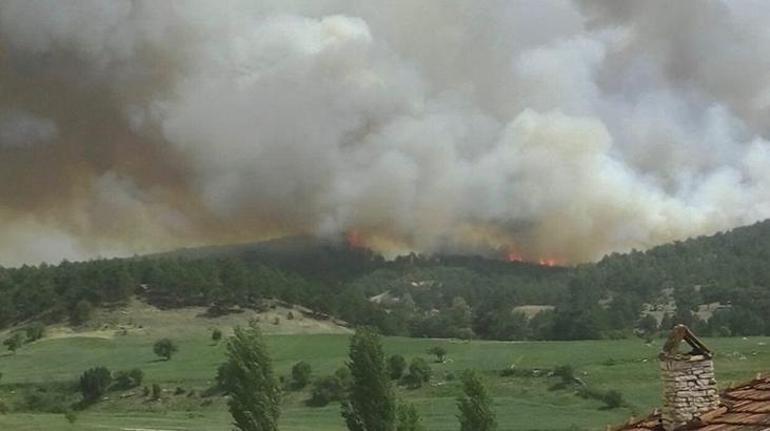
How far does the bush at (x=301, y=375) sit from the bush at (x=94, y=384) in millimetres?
27839

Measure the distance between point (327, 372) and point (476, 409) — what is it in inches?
2601

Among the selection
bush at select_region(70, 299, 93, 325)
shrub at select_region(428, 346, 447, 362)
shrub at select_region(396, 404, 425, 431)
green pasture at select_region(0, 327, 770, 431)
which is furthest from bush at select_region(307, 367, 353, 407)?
bush at select_region(70, 299, 93, 325)

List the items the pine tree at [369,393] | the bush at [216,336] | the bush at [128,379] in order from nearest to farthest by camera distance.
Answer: the pine tree at [369,393]
the bush at [128,379]
the bush at [216,336]

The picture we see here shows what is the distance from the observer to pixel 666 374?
52.6ft

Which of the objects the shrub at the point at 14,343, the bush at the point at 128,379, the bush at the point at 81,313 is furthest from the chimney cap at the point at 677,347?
the bush at the point at 81,313

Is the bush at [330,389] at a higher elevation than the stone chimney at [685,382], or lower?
lower

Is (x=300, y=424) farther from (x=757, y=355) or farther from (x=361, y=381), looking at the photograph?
(x=757, y=355)

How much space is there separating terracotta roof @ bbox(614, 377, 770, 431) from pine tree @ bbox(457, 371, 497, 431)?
46999 mm

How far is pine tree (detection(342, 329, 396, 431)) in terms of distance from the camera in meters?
64.3

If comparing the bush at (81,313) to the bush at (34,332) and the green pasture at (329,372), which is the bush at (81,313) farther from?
the green pasture at (329,372)

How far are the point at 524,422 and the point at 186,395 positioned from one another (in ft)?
171

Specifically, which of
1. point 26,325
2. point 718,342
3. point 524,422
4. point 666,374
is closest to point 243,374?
point 524,422

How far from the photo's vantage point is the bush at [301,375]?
11912 cm

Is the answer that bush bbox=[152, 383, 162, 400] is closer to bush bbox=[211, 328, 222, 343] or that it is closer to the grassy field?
the grassy field
